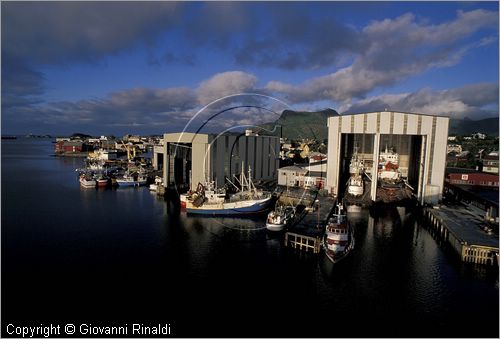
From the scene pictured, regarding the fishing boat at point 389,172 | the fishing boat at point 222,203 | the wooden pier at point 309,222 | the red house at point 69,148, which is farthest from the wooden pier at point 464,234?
the red house at point 69,148

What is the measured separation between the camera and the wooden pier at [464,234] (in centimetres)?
2442

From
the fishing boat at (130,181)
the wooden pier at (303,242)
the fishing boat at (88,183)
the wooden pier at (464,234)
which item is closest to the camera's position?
the wooden pier at (464,234)

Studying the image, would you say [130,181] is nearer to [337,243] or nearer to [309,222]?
[309,222]

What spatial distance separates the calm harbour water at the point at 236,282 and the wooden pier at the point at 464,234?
1.22 m

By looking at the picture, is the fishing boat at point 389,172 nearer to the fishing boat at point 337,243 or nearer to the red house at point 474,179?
the red house at point 474,179

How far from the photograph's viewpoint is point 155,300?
18.9 meters

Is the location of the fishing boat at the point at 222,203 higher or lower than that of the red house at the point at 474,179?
lower

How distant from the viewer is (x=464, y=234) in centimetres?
2766

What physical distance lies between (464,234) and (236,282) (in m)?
20.3

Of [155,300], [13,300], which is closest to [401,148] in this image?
[155,300]

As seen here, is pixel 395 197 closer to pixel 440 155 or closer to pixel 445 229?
pixel 440 155

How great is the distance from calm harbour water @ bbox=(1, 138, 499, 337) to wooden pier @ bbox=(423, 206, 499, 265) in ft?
4.00

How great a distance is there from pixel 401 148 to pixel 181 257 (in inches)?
1919

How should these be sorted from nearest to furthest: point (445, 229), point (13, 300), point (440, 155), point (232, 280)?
point (13, 300) < point (232, 280) < point (445, 229) < point (440, 155)
